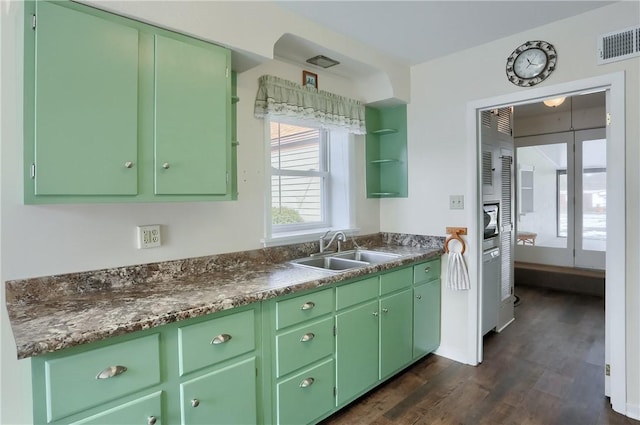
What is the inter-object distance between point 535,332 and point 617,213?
183 cm

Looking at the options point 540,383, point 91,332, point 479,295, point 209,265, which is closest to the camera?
point 91,332

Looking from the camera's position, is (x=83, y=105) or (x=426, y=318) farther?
(x=426, y=318)

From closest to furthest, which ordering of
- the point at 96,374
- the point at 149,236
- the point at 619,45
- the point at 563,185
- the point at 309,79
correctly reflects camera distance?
the point at 96,374
the point at 149,236
the point at 619,45
the point at 309,79
the point at 563,185

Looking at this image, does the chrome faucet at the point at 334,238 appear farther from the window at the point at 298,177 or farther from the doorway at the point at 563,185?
the doorway at the point at 563,185

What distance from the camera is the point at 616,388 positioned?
2.22 m

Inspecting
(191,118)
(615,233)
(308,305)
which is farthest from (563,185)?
(191,118)

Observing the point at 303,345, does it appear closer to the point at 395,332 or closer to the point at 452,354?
the point at 395,332

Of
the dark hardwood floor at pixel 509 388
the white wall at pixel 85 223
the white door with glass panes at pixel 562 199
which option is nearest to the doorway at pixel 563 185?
the white door with glass panes at pixel 562 199

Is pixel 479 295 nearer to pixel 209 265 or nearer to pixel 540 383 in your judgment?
pixel 540 383

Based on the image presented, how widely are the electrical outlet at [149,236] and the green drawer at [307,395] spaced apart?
101 cm

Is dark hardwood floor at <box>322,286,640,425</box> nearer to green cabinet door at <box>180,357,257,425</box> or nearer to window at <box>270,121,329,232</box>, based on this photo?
green cabinet door at <box>180,357,257,425</box>

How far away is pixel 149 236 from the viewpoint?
1.90 meters

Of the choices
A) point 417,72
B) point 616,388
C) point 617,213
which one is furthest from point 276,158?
point 616,388

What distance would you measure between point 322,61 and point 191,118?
4.38 feet
